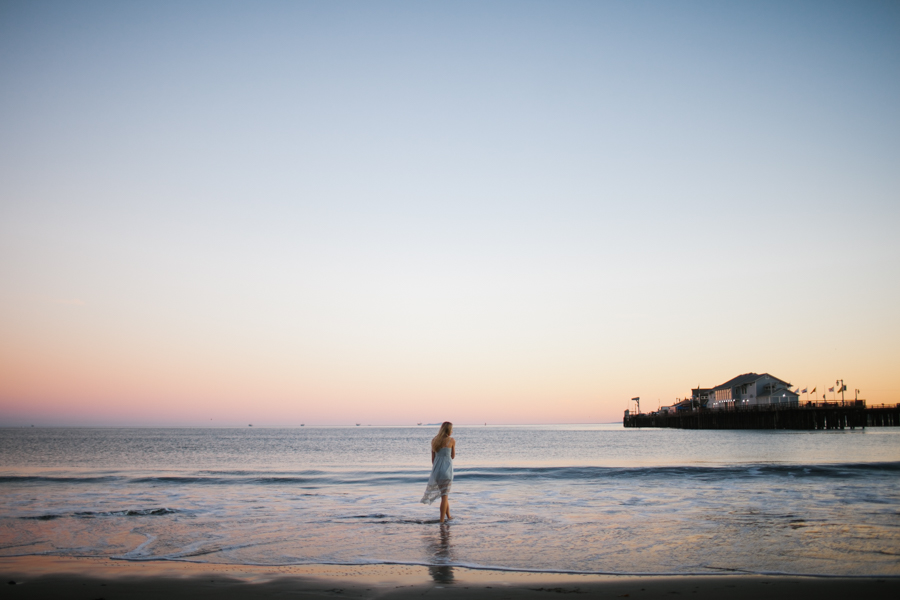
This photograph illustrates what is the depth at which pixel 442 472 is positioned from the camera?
499 inches

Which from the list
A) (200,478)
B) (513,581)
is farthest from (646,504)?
(200,478)

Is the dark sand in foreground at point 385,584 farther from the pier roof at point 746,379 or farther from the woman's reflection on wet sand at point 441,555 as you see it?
the pier roof at point 746,379

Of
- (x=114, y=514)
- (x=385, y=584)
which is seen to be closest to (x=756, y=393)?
(x=114, y=514)

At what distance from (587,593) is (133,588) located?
5.60m

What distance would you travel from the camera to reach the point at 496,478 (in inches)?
971

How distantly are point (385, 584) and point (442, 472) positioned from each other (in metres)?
5.30

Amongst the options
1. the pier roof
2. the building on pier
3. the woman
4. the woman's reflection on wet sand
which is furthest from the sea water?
the pier roof

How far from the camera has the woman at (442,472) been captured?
41.6 ft

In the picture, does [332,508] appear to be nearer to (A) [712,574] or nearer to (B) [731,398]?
(A) [712,574]

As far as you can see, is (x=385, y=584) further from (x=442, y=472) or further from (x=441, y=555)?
(x=442, y=472)

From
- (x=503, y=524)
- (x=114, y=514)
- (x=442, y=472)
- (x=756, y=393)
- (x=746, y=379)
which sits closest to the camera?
(x=503, y=524)

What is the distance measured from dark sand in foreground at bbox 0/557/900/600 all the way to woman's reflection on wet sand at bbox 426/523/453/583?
0.04m

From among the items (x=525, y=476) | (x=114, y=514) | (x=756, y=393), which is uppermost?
(x=114, y=514)

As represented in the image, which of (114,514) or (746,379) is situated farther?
(746,379)
